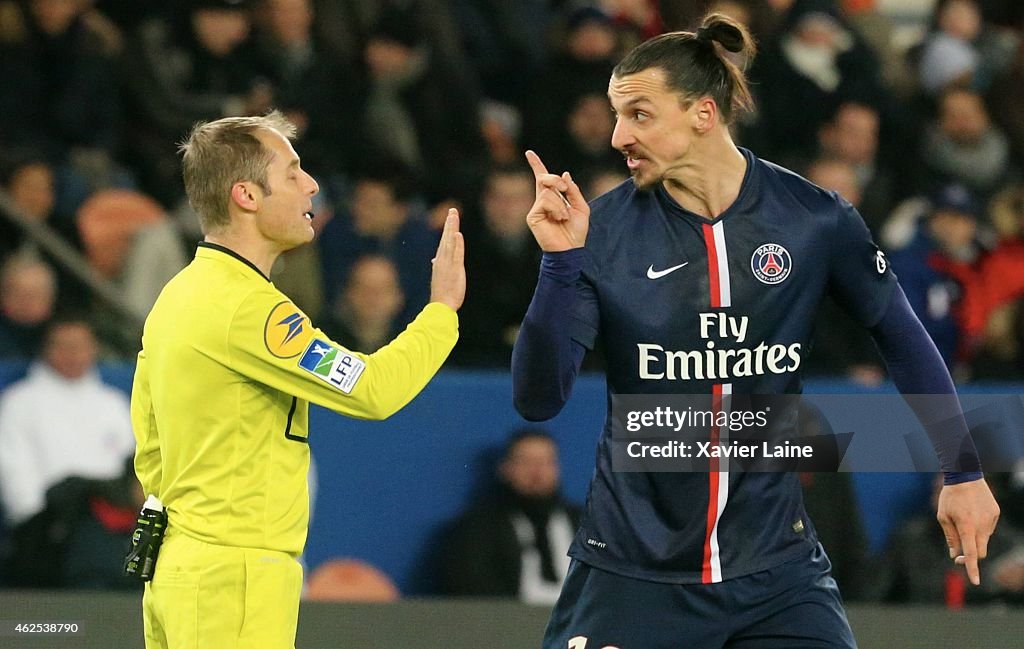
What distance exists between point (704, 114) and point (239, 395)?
1.28m

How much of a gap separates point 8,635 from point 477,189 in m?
3.18

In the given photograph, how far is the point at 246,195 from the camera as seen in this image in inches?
143

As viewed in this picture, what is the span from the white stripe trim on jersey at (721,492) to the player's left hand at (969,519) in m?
0.55

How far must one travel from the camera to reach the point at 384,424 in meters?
6.85

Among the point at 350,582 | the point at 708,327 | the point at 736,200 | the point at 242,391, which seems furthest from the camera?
the point at 350,582

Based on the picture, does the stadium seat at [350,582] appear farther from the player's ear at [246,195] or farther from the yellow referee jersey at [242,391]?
the player's ear at [246,195]

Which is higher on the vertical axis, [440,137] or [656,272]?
[440,137]

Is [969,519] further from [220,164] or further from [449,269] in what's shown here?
[220,164]

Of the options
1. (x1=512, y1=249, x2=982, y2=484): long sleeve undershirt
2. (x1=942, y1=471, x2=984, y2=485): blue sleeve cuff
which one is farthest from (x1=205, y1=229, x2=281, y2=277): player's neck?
(x1=942, y1=471, x2=984, y2=485): blue sleeve cuff

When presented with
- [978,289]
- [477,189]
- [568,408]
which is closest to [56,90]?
[477,189]

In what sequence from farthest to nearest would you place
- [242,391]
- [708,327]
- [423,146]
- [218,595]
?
1. [423,146]
2. [708,327]
3. [242,391]
4. [218,595]

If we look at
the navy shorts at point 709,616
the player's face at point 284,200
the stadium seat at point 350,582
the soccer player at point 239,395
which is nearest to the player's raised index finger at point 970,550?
the navy shorts at point 709,616

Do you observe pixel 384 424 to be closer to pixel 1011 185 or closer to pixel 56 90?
pixel 56 90

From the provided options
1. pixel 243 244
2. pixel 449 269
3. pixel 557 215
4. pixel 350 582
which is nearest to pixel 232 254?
pixel 243 244
